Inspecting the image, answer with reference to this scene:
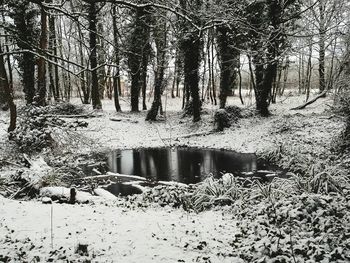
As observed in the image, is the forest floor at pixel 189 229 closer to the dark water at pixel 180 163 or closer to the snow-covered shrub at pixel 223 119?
the dark water at pixel 180 163

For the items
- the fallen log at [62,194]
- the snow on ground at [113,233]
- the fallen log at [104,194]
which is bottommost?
the fallen log at [104,194]

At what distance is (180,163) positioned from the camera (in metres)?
15.4

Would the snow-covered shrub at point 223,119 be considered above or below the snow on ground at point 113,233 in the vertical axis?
above

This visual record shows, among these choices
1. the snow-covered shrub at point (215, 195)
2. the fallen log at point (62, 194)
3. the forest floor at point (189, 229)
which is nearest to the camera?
the forest floor at point (189, 229)

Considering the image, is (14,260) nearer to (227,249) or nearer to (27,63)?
(227,249)

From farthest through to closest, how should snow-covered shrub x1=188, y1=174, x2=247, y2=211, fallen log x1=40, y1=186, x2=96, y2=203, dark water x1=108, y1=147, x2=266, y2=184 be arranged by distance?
dark water x1=108, y1=147, x2=266, y2=184, fallen log x1=40, y1=186, x2=96, y2=203, snow-covered shrub x1=188, y1=174, x2=247, y2=211

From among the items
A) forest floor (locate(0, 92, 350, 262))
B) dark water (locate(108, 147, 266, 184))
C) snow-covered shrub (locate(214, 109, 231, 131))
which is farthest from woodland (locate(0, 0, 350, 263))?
snow-covered shrub (locate(214, 109, 231, 131))

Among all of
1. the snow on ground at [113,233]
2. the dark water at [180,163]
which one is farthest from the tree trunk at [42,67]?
the snow on ground at [113,233]

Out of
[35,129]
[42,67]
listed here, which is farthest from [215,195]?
[42,67]

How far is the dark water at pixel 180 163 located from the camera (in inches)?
528

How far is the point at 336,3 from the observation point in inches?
743

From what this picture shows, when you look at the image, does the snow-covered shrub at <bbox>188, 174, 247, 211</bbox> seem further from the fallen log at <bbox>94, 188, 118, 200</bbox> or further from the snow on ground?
the fallen log at <bbox>94, 188, 118, 200</bbox>

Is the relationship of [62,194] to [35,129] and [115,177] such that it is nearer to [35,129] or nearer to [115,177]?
[35,129]

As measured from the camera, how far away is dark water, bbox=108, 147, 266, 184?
13422 millimetres
